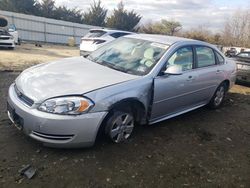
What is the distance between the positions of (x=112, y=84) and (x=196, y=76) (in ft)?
6.72

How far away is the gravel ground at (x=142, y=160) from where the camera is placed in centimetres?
355

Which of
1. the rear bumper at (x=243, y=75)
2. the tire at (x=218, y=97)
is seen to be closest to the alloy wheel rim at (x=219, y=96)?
the tire at (x=218, y=97)

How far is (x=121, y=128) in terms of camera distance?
171 inches

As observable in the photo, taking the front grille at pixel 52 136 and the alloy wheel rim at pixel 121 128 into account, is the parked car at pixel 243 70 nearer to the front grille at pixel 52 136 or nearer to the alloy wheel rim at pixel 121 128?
the alloy wheel rim at pixel 121 128

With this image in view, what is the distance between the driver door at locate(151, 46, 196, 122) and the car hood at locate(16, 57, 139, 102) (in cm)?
56

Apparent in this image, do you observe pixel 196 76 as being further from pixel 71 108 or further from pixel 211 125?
pixel 71 108

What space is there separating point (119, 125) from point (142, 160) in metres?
0.59

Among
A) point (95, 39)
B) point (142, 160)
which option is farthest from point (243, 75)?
point (142, 160)

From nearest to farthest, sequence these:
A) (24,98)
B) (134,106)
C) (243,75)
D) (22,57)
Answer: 1. (24,98)
2. (134,106)
3. (243,75)
4. (22,57)

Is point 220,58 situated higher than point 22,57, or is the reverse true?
point 220,58

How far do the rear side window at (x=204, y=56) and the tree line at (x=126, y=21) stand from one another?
2938cm

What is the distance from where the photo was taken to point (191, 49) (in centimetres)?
555

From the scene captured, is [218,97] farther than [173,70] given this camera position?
Yes

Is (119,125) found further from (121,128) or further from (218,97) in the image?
(218,97)
